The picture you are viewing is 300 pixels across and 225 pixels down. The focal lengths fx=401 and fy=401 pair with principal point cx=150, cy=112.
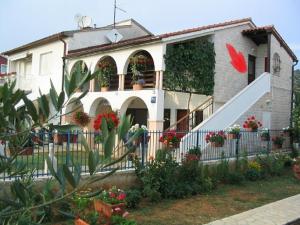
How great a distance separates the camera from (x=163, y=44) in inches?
606

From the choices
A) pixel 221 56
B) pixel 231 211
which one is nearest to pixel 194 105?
pixel 221 56

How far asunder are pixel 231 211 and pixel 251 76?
1359 cm

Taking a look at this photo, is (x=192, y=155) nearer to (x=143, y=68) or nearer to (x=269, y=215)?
(x=269, y=215)

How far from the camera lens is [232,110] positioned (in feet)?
54.1

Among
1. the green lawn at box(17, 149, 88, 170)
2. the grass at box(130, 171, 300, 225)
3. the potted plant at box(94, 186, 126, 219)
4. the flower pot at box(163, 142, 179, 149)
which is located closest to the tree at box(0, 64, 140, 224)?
the green lawn at box(17, 149, 88, 170)

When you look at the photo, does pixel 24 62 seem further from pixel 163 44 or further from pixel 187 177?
pixel 187 177

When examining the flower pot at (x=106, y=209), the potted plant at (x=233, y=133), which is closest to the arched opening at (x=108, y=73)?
the potted plant at (x=233, y=133)

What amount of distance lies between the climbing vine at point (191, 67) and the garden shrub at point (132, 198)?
299 inches

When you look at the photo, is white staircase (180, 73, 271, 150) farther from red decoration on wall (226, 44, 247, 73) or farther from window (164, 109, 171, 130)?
window (164, 109, 171, 130)

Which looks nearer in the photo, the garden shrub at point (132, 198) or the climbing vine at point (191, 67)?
the garden shrub at point (132, 198)

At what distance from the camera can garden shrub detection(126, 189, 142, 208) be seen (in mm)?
8734

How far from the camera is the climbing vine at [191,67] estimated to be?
16047mm

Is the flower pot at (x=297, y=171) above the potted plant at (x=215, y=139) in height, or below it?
below

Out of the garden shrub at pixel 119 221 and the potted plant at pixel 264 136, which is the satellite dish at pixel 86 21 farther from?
the garden shrub at pixel 119 221
